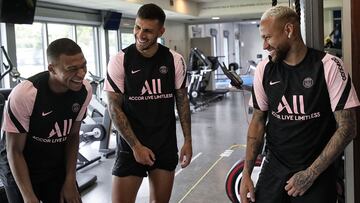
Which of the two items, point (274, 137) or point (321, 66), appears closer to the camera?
point (321, 66)

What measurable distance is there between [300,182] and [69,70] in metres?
1.23

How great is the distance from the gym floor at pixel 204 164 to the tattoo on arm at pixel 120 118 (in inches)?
81.6

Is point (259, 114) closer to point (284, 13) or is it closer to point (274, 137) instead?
point (274, 137)

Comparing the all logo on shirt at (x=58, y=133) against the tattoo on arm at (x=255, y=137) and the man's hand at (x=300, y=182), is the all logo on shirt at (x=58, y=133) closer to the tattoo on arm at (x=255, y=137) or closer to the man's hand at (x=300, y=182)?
the tattoo on arm at (x=255, y=137)

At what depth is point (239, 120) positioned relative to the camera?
29.6 feet

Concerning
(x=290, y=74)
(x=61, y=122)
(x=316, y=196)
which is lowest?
(x=316, y=196)

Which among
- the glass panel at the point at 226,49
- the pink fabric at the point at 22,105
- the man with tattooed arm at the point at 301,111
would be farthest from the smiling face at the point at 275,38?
the glass panel at the point at 226,49

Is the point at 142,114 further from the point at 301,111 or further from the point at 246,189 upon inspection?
the point at 301,111

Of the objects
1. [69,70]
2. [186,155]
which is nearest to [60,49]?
[69,70]

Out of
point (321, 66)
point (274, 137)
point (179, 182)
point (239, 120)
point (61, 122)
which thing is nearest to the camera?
point (321, 66)

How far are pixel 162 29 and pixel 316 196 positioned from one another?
1228mm

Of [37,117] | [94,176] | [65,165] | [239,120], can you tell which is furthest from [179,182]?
[239,120]

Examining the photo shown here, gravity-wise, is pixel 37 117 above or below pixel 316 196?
above

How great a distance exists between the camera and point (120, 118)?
2.29m
